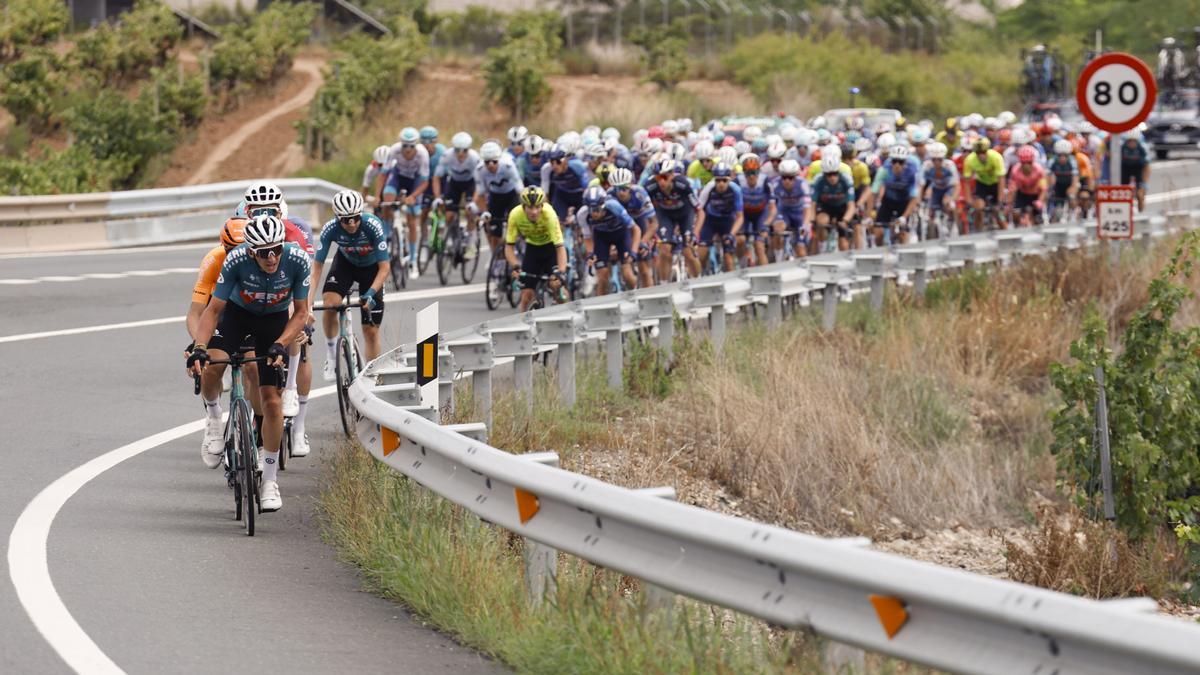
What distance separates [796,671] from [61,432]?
26.8 ft

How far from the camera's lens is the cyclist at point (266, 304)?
1052 centimetres

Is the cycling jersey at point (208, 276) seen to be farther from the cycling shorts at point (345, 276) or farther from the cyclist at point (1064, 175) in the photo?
the cyclist at point (1064, 175)

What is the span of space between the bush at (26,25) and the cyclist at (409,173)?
25.8m

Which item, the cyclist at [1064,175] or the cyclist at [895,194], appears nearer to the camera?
the cyclist at [895,194]

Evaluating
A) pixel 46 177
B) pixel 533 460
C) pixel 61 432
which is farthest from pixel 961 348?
pixel 46 177

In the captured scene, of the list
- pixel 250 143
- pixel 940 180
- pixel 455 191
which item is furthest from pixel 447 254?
pixel 250 143

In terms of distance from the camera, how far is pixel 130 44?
47031mm

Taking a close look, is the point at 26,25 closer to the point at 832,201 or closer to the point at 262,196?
the point at 832,201

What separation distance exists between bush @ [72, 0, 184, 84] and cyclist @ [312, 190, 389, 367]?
111 ft

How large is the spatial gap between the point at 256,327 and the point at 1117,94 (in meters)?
7.45

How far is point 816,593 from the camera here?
234 inches

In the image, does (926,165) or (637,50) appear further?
(637,50)

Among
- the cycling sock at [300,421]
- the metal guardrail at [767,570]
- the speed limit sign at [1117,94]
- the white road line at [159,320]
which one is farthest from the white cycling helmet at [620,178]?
the metal guardrail at [767,570]

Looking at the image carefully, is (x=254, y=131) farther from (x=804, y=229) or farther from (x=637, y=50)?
(x=804, y=229)
